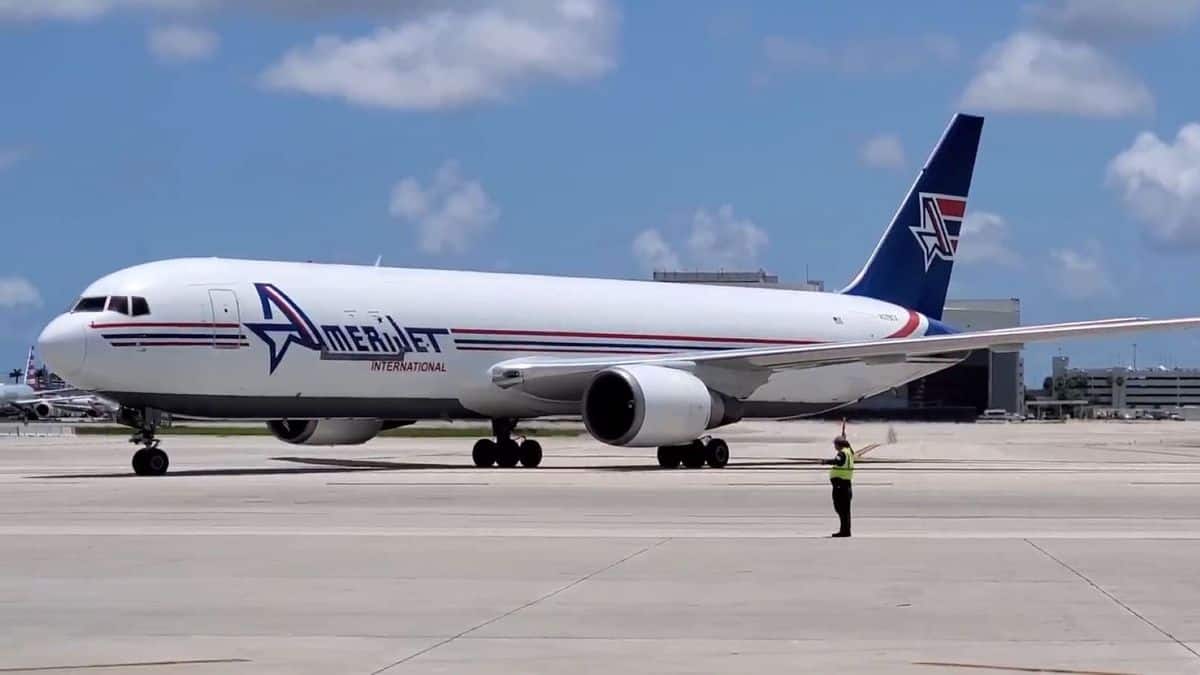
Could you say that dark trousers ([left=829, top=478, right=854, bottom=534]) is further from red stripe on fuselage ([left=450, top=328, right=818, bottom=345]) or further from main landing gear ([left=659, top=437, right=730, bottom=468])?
main landing gear ([left=659, top=437, right=730, bottom=468])

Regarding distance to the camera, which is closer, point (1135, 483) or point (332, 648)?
point (332, 648)

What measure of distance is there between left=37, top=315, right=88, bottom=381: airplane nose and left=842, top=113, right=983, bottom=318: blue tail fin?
19.7m

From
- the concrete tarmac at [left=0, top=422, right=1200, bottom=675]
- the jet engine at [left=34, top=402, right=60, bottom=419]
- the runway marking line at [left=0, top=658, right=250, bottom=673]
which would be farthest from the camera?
the jet engine at [left=34, top=402, right=60, bottom=419]

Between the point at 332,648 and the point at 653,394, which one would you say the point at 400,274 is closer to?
the point at 653,394

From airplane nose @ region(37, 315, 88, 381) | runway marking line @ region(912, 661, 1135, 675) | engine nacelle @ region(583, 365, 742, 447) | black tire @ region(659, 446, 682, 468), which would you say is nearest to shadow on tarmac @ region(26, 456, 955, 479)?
black tire @ region(659, 446, 682, 468)

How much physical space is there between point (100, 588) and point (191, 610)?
5.19ft

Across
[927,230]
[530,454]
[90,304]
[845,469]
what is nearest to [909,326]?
[927,230]

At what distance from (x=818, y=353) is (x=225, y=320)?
11.5 m

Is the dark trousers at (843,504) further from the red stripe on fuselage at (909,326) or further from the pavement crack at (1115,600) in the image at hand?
the red stripe on fuselage at (909,326)

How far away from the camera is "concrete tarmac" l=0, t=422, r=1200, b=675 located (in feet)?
31.7

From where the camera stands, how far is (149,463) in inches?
1145

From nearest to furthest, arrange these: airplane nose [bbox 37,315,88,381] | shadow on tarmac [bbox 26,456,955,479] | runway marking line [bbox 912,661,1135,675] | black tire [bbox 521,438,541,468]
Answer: runway marking line [bbox 912,661,1135,675] → airplane nose [bbox 37,315,88,381] → shadow on tarmac [bbox 26,456,955,479] → black tire [bbox 521,438,541,468]

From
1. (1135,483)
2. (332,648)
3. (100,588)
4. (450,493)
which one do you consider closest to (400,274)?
(450,493)

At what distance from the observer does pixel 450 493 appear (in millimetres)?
24469
